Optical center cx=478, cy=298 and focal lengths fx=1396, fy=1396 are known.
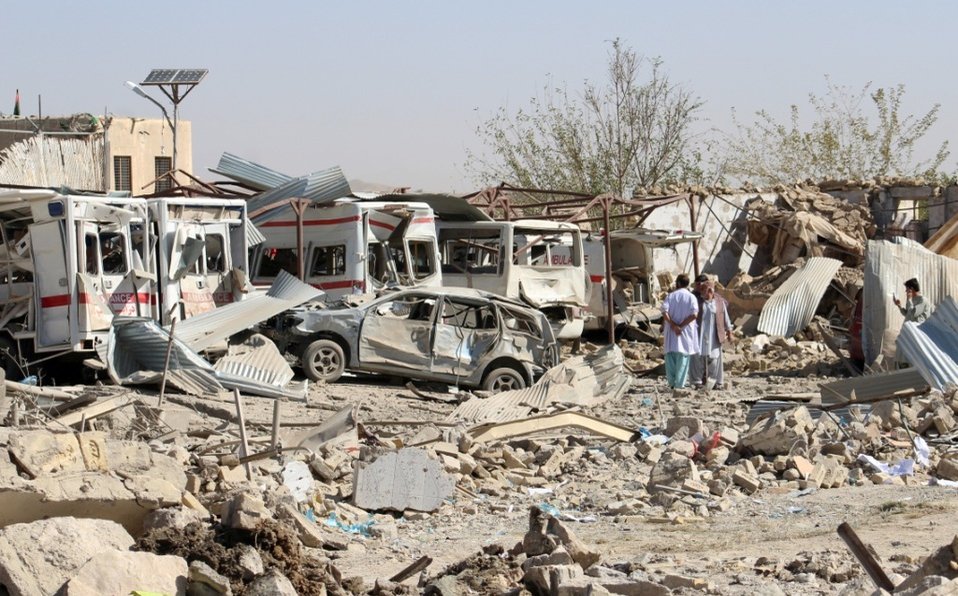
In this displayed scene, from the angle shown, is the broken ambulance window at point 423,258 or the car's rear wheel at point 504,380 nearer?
the car's rear wheel at point 504,380

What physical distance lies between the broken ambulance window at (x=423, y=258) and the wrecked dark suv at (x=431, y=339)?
2435 millimetres

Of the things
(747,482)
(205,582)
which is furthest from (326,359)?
(205,582)

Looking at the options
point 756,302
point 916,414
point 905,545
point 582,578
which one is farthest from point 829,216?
point 582,578

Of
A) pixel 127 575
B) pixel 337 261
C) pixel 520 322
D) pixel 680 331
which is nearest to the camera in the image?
pixel 127 575

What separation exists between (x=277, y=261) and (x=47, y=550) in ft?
42.0

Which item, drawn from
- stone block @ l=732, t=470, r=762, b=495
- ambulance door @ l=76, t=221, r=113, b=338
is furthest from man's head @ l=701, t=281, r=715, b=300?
ambulance door @ l=76, t=221, r=113, b=338

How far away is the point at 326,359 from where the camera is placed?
16.6 metres

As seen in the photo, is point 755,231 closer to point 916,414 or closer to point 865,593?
point 916,414

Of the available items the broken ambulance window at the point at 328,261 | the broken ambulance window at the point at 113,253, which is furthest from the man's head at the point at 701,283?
the broken ambulance window at the point at 113,253

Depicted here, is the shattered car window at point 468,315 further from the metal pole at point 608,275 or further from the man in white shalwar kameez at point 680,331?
the metal pole at point 608,275

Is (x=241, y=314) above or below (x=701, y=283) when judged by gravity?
below

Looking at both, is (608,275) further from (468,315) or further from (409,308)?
(409,308)

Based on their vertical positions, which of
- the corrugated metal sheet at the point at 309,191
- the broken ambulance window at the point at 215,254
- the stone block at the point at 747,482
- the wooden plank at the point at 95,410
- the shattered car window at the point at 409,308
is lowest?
the stone block at the point at 747,482

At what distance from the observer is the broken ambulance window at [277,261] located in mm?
19203
